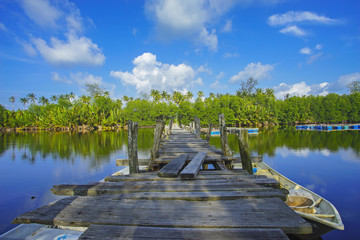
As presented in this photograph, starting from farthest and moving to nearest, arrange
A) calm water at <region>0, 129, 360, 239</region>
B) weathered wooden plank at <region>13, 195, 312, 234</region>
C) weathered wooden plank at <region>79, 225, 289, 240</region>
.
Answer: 1. calm water at <region>0, 129, 360, 239</region>
2. weathered wooden plank at <region>13, 195, 312, 234</region>
3. weathered wooden plank at <region>79, 225, 289, 240</region>

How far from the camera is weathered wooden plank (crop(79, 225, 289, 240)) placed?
1844mm

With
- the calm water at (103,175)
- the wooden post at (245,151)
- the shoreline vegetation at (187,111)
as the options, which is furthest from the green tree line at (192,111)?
the wooden post at (245,151)

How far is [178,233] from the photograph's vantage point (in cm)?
192

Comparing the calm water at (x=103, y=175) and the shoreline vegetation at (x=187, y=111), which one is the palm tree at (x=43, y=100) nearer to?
the shoreline vegetation at (x=187, y=111)

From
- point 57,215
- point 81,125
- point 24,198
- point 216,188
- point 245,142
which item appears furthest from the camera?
point 81,125

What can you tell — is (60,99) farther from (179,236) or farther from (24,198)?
(179,236)

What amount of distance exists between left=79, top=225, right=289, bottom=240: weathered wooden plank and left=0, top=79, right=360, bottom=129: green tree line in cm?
7304

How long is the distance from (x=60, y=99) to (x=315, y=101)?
113752 mm

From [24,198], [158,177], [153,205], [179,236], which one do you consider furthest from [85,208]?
[24,198]

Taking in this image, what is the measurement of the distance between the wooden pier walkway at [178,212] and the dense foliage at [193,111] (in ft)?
221

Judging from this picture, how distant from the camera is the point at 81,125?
262 feet

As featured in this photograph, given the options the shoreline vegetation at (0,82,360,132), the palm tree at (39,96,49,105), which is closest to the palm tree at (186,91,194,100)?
the shoreline vegetation at (0,82,360,132)

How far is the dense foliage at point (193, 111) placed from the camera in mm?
77062

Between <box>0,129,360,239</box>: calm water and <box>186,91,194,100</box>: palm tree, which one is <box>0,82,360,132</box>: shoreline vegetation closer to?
<box>186,91,194,100</box>: palm tree
